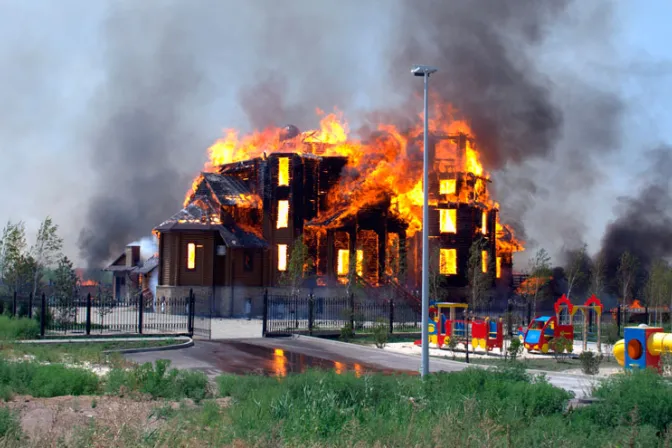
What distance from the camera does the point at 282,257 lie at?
6141 cm

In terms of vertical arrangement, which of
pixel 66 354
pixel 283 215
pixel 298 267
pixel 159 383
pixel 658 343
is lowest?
pixel 66 354

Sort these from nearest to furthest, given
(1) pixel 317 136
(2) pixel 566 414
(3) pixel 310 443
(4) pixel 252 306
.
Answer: (3) pixel 310 443 → (2) pixel 566 414 → (4) pixel 252 306 → (1) pixel 317 136

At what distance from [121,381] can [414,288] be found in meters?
47.4

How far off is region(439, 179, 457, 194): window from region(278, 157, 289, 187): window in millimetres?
12905

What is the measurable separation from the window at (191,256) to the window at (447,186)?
68.5 feet

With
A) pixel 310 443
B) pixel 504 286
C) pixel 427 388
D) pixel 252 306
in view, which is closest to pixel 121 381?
pixel 427 388

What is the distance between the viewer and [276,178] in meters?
61.3

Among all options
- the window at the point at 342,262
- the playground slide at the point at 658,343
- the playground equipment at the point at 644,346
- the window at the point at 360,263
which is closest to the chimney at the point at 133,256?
the window at the point at 342,262

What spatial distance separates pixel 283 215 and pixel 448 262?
47.0 ft

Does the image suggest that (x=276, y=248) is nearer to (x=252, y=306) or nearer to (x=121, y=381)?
(x=252, y=306)

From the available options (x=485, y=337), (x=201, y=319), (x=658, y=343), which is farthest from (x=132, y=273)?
(x=658, y=343)

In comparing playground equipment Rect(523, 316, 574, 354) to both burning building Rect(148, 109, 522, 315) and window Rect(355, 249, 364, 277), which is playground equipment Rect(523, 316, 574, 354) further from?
window Rect(355, 249, 364, 277)

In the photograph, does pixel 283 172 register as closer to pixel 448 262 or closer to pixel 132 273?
pixel 448 262

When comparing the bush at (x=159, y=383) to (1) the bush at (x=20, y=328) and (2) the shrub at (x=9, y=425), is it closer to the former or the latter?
(2) the shrub at (x=9, y=425)
